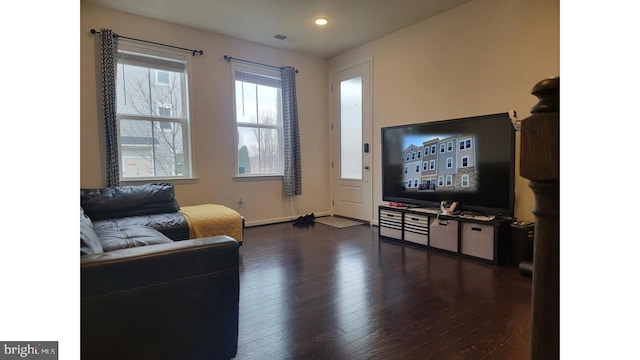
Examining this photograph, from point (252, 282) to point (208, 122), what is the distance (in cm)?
268

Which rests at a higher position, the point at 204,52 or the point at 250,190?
the point at 204,52

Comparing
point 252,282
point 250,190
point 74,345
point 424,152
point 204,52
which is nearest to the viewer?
point 74,345

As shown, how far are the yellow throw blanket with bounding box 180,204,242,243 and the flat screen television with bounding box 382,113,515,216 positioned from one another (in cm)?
198

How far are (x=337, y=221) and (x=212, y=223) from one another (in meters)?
2.39

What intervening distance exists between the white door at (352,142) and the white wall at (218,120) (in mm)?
210

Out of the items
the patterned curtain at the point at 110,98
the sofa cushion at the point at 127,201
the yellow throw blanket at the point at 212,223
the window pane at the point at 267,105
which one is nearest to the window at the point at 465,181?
the yellow throw blanket at the point at 212,223

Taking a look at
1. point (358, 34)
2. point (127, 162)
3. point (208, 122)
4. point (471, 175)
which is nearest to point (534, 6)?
point (471, 175)

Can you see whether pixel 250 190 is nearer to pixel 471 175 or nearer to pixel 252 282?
pixel 252 282

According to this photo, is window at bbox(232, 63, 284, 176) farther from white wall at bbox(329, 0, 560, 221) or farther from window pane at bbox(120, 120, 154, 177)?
white wall at bbox(329, 0, 560, 221)

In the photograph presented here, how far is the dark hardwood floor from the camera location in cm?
174

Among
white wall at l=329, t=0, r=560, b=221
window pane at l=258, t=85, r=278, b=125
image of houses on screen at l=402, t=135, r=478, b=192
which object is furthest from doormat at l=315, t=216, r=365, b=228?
window pane at l=258, t=85, r=278, b=125

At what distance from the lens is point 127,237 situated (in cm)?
247

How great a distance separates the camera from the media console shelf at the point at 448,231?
10.1ft
